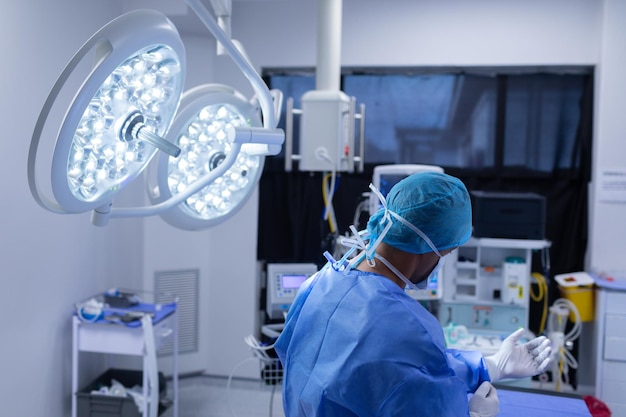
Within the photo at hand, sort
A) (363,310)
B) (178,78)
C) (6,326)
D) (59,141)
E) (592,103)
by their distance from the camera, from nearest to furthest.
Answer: (59,141) → (178,78) → (363,310) → (6,326) → (592,103)

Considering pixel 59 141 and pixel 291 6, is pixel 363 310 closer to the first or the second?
pixel 59 141

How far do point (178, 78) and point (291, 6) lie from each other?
308 centimetres

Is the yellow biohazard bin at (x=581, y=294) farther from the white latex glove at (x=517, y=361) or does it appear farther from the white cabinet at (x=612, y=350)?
the white latex glove at (x=517, y=361)

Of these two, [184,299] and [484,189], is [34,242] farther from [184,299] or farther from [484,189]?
[484,189]

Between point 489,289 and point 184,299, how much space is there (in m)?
2.12

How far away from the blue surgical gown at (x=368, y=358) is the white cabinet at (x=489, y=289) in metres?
1.82

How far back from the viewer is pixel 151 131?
113cm

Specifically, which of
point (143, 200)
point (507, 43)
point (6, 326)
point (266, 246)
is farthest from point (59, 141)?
point (507, 43)

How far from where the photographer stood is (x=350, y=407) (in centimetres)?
126

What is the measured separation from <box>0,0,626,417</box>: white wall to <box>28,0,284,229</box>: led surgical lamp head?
4.96 ft

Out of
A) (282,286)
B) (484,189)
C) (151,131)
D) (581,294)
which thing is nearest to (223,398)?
(282,286)

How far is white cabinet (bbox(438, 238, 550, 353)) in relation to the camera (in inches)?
125

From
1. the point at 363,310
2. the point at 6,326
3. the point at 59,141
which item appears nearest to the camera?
the point at 59,141

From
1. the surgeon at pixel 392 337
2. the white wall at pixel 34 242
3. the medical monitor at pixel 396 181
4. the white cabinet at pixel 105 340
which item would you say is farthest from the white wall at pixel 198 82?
the surgeon at pixel 392 337
